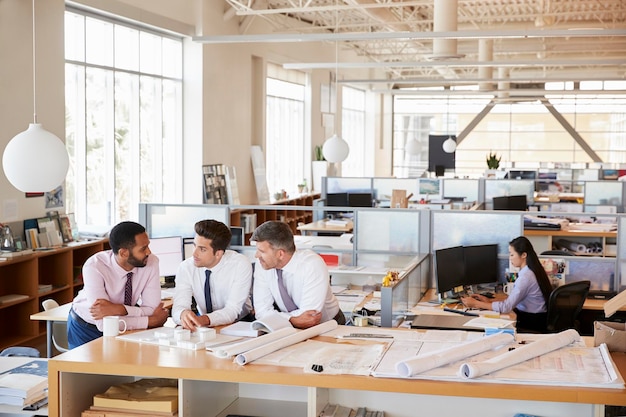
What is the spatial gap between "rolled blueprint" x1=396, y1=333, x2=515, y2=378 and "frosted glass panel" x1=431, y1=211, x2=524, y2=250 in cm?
325

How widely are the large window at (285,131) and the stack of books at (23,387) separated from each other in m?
11.3

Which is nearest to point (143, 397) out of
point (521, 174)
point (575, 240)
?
point (575, 240)

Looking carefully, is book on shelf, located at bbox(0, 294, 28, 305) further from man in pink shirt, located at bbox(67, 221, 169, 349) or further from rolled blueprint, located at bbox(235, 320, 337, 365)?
rolled blueprint, located at bbox(235, 320, 337, 365)

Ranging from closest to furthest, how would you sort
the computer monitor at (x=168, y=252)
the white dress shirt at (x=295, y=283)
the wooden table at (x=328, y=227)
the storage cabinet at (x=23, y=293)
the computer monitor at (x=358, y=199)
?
the white dress shirt at (x=295, y=283)
the computer monitor at (x=168, y=252)
the storage cabinet at (x=23, y=293)
the wooden table at (x=328, y=227)
the computer monitor at (x=358, y=199)

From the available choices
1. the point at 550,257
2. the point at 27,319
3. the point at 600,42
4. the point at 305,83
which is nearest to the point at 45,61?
the point at 27,319

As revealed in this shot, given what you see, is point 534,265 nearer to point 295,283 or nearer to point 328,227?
point 295,283

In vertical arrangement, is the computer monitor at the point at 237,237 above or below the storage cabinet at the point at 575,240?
above

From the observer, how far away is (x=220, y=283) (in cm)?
444

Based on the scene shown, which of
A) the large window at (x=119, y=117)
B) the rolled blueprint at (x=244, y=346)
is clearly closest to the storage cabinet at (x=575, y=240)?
the large window at (x=119, y=117)

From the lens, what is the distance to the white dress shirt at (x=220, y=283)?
4.34 metres

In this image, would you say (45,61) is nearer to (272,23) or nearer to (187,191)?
(187,191)

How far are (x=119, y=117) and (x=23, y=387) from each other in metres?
7.38

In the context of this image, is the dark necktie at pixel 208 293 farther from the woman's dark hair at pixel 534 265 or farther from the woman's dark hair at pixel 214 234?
the woman's dark hair at pixel 534 265

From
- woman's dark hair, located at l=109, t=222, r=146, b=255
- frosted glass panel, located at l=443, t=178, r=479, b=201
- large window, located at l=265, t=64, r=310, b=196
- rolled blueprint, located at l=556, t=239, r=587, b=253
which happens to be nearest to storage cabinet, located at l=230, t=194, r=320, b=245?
large window, located at l=265, t=64, r=310, b=196
